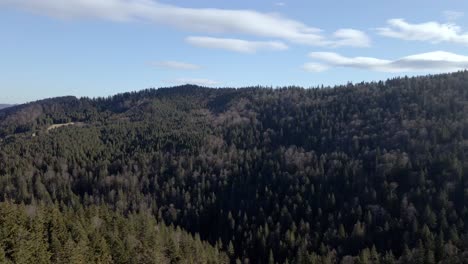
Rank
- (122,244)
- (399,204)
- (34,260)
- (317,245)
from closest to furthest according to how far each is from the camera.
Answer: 1. (34,260)
2. (122,244)
3. (317,245)
4. (399,204)

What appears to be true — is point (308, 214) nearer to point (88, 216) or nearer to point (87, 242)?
point (88, 216)

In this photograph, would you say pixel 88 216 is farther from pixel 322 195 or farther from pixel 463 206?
pixel 463 206

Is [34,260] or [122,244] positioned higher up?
[34,260]

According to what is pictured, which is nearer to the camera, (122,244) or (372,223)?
(122,244)

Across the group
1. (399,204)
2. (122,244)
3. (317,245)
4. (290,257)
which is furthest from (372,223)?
(122,244)

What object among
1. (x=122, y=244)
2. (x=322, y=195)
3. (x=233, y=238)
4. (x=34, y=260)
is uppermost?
(x=34, y=260)

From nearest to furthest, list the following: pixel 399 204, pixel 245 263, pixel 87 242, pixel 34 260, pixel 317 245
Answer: pixel 34 260 < pixel 87 242 < pixel 245 263 < pixel 317 245 < pixel 399 204

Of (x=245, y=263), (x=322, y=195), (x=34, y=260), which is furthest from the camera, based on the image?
(x=322, y=195)

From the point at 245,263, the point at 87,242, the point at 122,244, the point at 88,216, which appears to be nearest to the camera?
the point at 87,242

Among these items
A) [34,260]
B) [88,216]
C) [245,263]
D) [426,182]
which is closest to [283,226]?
[245,263]
